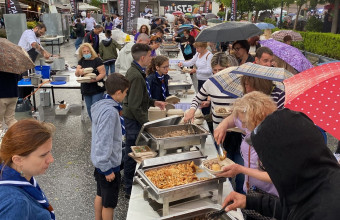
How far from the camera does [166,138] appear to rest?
2.96m

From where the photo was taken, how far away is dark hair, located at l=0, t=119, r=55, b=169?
4.81ft

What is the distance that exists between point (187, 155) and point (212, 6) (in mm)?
40795

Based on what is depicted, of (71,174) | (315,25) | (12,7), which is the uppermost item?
(12,7)

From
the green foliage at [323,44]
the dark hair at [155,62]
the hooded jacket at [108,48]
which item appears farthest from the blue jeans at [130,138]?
the green foliage at [323,44]

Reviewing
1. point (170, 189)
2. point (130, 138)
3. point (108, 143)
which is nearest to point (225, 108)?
point (130, 138)

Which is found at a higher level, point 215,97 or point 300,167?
point 300,167

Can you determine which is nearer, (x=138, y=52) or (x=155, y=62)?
(x=138, y=52)

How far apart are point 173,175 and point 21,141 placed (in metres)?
1.25

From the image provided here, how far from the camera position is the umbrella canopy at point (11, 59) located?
4.22 meters

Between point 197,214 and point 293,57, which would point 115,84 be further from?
point 293,57

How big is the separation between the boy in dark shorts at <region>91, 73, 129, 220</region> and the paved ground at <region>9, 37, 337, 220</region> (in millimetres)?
743

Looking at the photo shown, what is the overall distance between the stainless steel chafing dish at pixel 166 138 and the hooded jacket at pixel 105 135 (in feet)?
1.41

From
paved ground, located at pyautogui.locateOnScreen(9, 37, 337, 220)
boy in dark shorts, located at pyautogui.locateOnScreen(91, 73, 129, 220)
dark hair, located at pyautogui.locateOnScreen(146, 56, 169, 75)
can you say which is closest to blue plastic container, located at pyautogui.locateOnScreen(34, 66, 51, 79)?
paved ground, located at pyautogui.locateOnScreen(9, 37, 337, 220)

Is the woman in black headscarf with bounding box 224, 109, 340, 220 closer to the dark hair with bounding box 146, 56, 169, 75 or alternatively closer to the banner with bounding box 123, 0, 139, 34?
the dark hair with bounding box 146, 56, 169, 75
